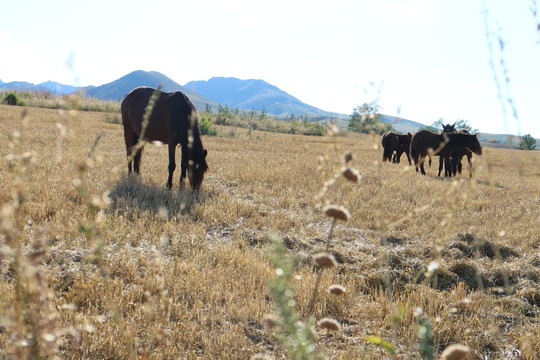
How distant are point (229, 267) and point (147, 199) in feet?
10.0

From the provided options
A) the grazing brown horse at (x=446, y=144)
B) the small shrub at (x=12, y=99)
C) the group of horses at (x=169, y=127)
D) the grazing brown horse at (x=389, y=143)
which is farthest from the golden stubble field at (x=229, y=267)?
the small shrub at (x=12, y=99)

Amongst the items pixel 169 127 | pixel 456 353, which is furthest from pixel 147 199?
pixel 456 353

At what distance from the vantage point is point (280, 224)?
18.7 feet

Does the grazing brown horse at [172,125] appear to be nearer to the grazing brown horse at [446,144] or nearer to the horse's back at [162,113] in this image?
the horse's back at [162,113]

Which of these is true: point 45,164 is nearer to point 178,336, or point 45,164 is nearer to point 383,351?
point 178,336

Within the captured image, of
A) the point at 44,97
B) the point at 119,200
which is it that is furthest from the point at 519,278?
the point at 44,97

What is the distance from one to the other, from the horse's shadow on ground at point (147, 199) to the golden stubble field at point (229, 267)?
0.16 feet

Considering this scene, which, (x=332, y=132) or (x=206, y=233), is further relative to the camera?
(x=206, y=233)

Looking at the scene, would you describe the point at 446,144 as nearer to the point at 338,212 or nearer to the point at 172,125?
the point at 172,125

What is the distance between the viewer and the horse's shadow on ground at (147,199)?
5496mm

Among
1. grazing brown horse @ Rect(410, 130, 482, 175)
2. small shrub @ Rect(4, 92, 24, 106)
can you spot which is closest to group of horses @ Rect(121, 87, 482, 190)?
grazing brown horse @ Rect(410, 130, 482, 175)

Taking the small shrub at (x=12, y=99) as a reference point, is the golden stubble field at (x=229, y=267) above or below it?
below

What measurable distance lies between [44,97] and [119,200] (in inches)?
1100

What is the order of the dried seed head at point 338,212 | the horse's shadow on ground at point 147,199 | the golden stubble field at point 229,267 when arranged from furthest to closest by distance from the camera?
the horse's shadow on ground at point 147,199
the golden stubble field at point 229,267
the dried seed head at point 338,212
